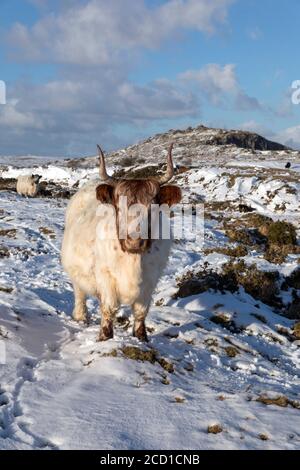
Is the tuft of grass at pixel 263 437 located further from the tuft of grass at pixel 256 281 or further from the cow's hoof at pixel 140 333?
the tuft of grass at pixel 256 281

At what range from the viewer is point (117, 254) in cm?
706

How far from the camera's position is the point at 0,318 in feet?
25.9

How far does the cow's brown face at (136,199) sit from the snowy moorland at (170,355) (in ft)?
4.66

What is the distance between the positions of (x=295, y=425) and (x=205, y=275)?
7055 millimetres

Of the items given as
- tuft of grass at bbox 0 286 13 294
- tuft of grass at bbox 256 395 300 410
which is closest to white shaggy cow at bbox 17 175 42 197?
tuft of grass at bbox 0 286 13 294

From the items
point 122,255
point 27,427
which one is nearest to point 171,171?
point 122,255

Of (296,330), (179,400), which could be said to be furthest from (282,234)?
(179,400)

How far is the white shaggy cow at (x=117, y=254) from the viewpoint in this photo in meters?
6.79

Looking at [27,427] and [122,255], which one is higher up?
[122,255]

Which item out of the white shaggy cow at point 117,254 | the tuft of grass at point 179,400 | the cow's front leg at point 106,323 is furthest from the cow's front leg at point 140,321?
the tuft of grass at point 179,400

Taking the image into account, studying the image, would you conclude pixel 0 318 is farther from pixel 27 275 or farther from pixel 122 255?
pixel 27 275

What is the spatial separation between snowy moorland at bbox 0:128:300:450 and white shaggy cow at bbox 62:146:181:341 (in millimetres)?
570

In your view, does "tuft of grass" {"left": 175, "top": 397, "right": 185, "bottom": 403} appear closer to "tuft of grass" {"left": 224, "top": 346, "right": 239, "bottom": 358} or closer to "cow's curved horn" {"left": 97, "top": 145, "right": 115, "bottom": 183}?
"tuft of grass" {"left": 224, "top": 346, "right": 239, "bottom": 358}

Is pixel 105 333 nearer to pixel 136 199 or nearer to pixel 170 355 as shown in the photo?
pixel 170 355
